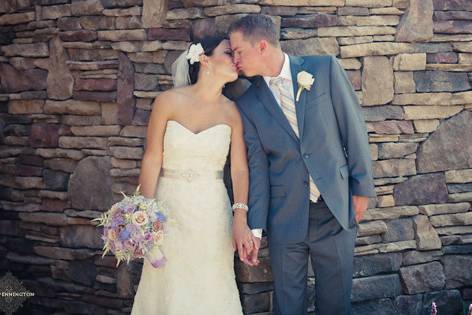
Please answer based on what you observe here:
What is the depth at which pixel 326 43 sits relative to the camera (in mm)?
4664

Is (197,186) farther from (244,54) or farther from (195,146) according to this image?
(244,54)

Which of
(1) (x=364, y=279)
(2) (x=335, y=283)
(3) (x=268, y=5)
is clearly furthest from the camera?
(1) (x=364, y=279)

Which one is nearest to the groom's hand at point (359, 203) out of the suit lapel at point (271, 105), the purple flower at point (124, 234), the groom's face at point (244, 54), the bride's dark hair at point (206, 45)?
the suit lapel at point (271, 105)

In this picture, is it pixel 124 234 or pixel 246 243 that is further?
pixel 246 243

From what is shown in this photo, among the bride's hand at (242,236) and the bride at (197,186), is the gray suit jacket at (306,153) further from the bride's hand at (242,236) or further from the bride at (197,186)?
the bride at (197,186)

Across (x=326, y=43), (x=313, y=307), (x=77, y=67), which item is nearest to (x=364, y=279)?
(x=313, y=307)

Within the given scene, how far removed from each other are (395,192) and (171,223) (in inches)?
64.9

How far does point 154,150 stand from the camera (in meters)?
4.28

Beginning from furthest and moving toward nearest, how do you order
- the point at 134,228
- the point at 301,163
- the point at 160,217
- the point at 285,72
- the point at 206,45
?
the point at 206,45 → the point at 285,72 → the point at 301,163 → the point at 160,217 → the point at 134,228

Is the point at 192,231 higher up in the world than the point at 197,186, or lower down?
lower down

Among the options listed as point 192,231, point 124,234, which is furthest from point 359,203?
point 124,234

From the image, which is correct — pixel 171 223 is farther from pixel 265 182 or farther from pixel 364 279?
pixel 364 279

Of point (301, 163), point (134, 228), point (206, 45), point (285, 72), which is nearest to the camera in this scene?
point (134, 228)

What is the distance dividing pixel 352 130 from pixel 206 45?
40.8 inches
